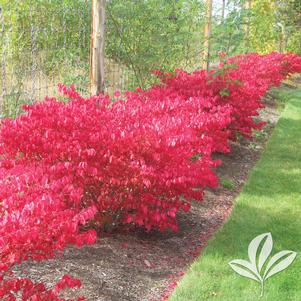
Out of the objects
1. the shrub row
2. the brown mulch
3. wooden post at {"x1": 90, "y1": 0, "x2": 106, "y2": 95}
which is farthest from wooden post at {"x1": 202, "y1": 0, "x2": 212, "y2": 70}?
the shrub row

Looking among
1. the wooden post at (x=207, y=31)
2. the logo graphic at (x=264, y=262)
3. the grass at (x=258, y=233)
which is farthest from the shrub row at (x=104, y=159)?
the wooden post at (x=207, y=31)

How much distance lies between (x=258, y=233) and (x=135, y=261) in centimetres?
124

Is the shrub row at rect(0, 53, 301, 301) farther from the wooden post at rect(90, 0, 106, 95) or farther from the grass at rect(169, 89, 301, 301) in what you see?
the wooden post at rect(90, 0, 106, 95)

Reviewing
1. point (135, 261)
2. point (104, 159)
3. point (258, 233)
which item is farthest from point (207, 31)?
point (135, 261)

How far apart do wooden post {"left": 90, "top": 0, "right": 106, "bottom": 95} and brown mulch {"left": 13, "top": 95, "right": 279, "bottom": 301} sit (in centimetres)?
163

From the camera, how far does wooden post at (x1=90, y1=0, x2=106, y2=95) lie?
5.34m

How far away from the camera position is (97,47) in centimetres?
536

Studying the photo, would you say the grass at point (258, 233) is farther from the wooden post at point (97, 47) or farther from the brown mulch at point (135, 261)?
the wooden post at point (97, 47)

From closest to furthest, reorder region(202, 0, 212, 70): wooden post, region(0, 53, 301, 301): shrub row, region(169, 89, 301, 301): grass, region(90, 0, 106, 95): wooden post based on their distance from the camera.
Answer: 1. region(0, 53, 301, 301): shrub row
2. region(169, 89, 301, 301): grass
3. region(90, 0, 106, 95): wooden post
4. region(202, 0, 212, 70): wooden post

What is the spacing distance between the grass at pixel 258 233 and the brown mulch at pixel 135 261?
0.16 metres

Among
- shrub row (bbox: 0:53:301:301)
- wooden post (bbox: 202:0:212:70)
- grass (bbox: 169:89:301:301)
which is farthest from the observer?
wooden post (bbox: 202:0:212:70)

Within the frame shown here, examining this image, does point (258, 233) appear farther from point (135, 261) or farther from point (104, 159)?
point (104, 159)

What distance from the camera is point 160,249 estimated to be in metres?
4.05

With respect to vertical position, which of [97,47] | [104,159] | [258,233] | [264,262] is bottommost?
[258,233]
